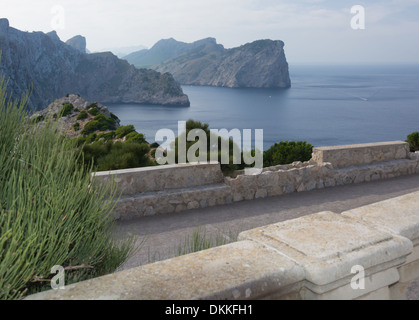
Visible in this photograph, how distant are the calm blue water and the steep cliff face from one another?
1473 centimetres

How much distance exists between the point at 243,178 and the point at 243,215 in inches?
38.9

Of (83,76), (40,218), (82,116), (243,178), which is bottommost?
(243,178)

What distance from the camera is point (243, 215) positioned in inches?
280

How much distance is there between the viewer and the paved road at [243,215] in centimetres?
594

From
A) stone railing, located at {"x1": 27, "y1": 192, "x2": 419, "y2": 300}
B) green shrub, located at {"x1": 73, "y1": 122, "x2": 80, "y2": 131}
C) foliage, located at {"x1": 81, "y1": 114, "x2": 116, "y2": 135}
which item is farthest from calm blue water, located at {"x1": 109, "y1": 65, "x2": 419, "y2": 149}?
stone railing, located at {"x1": 27, "y1": 192, "x2": 419, "y2": 300}

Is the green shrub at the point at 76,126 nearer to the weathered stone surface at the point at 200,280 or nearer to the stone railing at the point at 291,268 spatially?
the stone railing at the point at 291,268

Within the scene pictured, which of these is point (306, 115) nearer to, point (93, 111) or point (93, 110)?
point (93, 110)

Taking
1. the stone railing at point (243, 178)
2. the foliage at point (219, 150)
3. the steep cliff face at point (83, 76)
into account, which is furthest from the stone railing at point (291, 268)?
the steep cliff face at point (83, 76)

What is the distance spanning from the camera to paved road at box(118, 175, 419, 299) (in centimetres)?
594

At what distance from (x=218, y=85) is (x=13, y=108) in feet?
601

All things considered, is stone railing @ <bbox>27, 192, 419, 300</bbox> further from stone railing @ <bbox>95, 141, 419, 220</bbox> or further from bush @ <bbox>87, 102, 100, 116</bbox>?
bush @ <bbox>87, 102, 100, 116</bbox>

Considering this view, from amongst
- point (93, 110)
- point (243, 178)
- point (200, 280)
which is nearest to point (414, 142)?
point (243, 178)

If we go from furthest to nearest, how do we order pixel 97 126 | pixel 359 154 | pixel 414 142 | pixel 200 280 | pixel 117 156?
pixel 97 126, pixel 414 142, pixel 117 156, pixel 359 154, pixel 200 280
